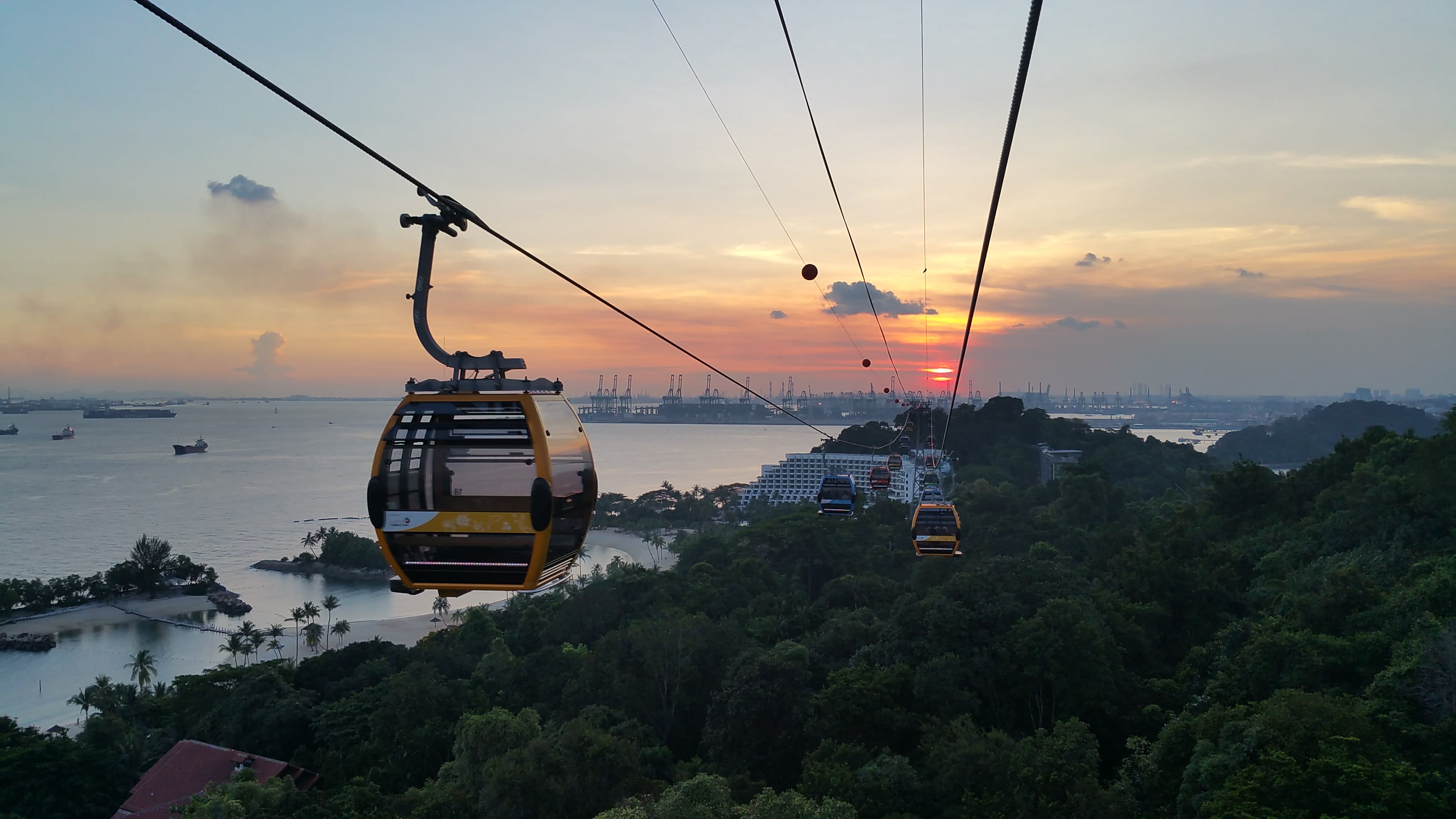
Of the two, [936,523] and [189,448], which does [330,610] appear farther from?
[189,448]

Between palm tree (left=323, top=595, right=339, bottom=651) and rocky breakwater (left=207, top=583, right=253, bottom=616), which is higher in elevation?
palm tree (left=323, top=595, right=339, bottom=651)

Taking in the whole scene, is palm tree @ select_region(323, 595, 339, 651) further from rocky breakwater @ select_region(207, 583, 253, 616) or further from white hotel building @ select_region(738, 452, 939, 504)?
white hotel building @ select_region(738, 452, 939, 504)

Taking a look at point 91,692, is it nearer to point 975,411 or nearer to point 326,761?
point 326,761

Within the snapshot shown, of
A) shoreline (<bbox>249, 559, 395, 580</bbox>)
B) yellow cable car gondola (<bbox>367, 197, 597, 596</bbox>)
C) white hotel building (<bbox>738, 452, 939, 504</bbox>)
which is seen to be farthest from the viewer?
white hotel building (<bbox>738, 452, 939, 504</bbox>)

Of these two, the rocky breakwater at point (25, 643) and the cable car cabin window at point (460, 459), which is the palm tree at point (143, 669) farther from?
the cable car cabin window at point (460, 459)

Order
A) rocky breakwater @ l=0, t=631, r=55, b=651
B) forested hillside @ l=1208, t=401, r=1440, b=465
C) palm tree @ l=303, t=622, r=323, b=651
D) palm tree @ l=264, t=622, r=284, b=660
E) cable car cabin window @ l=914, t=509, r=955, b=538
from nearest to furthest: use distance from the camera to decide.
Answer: cable car cabin window @ l=914, t=509, r=955, b=538 < palm tree @ l=264, t=622, r=284, b=660 < palm tree @ l=303, t=622, r=323, b=651 < rocky breakwater @ l=0, t=631, r=55, b=651 < forested hillside @ l=1208, t=401, r=1440, b=465

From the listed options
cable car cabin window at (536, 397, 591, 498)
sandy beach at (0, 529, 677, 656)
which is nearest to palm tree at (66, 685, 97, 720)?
sandy beach at (0, 529, 677, 656)
